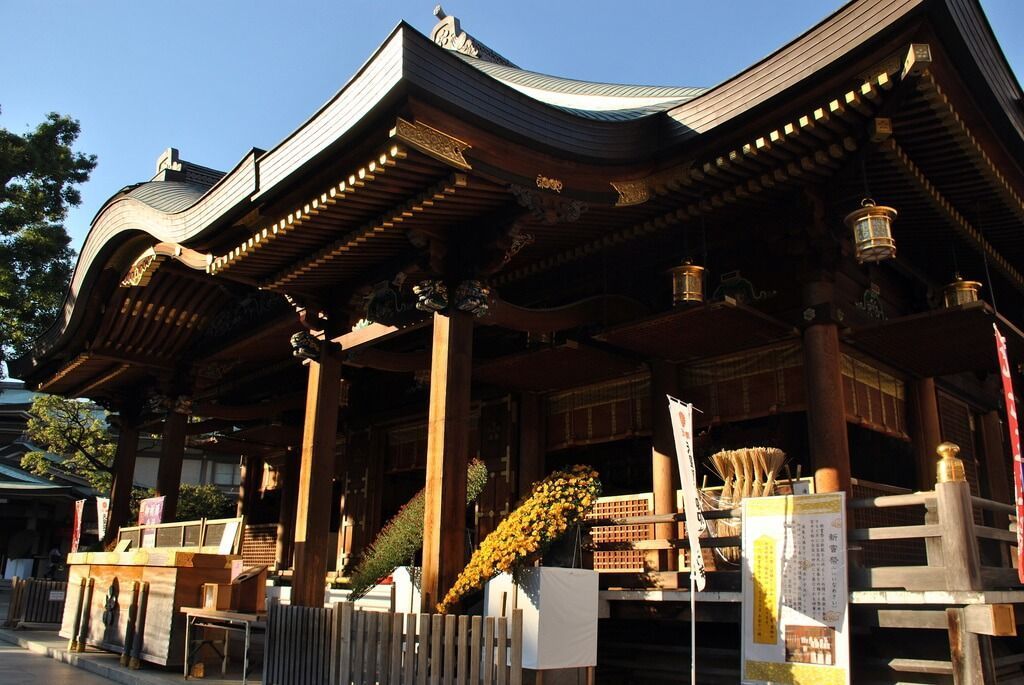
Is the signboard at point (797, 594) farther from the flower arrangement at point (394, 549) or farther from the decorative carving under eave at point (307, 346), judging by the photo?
→ the decorative carving under eave at point (307, 346)

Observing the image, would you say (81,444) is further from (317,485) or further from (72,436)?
(317,485)

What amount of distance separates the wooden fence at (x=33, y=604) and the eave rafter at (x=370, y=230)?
29.9 ft

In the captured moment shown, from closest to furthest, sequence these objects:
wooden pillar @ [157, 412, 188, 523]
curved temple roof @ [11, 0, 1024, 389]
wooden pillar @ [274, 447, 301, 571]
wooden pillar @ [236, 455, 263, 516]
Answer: curved temple roof @ [11, 0, 1024, 389]
wooden pillar @ [157, 412, 188, 523]
wooden pillar @ [274, 447, 301, 571]
wooden pillar @ [236, 455, 263, 516]

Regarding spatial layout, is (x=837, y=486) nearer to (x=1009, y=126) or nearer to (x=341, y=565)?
(x=1009, y=126)

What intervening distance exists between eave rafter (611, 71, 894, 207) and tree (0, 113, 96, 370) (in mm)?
17904

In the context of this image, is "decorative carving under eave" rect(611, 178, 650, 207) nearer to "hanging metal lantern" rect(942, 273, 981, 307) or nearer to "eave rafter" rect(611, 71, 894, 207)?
"eave rafter" rect(611, 71, 894, 207)

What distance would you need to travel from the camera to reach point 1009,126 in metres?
7.05

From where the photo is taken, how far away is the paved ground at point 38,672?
28.8 feet

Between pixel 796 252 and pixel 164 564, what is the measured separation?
7804mm

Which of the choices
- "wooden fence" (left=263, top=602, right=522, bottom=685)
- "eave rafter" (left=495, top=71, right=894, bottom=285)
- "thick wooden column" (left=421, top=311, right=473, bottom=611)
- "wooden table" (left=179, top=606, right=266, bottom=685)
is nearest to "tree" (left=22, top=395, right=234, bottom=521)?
"wooden table" (left=179, top=606, right=266, bottom=685)

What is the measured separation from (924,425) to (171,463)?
11.3 m

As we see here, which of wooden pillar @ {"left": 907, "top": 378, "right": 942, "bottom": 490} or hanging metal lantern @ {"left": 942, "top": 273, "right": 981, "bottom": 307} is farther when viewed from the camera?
wooden pillar @ {"left": 907, "top": 378, "right": 942, "bottom": 490}

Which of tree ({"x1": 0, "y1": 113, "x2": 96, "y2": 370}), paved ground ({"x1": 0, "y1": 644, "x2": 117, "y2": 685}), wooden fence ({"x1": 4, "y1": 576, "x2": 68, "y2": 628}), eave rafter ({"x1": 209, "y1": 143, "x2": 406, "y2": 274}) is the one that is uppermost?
tree ({"x1": 0, "y1": 113, "x2": 96, "y2": 370})

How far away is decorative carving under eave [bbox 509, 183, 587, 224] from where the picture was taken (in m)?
7.22
